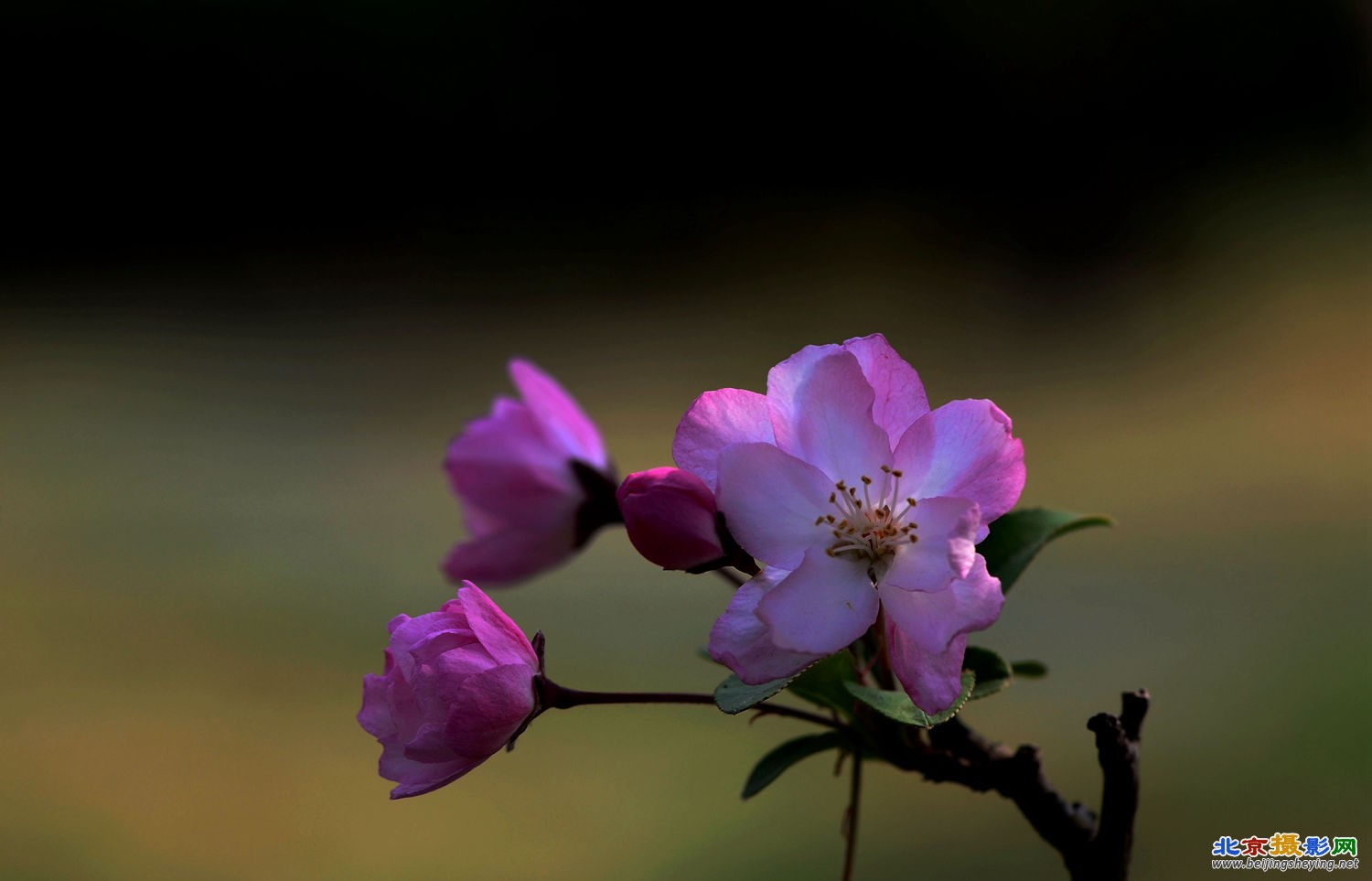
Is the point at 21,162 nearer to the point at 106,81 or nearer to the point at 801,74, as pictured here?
the point at 106,81

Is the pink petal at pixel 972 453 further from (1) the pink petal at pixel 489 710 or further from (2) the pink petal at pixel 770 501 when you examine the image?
(1) the pink petal at pixel 489 710

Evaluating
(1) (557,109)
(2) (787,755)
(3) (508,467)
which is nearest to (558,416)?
(3) (508,467)

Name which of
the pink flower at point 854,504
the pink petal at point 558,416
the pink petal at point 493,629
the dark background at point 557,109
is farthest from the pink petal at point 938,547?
the dark background at point 557,109

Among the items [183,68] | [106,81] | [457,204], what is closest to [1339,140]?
[457,204]

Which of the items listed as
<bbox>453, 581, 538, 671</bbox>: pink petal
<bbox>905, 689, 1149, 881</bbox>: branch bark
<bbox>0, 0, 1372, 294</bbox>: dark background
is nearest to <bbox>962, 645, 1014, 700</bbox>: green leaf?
<bbox>905, 689, 1149, 881</bbox>: branch bark

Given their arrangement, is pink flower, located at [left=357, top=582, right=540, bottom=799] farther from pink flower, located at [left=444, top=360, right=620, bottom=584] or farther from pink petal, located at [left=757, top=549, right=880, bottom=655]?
pink flower, located at [left=444, top=360, right=620, bottom=584]

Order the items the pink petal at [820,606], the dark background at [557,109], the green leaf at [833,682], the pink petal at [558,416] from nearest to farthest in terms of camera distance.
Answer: the pink petal at [820,606], the green leaf at [833,682], the pink petal at [558,416], the dark background at [557,109]

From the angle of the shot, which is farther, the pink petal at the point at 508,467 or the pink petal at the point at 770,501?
the pink petal at the point at 508,467
